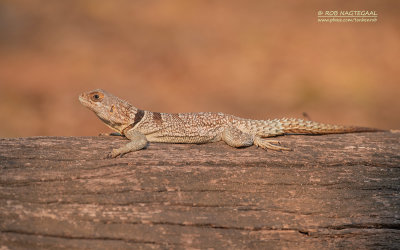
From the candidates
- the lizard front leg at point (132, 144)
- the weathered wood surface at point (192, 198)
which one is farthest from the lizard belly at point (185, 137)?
the weathered wood surface at point (192, 198)

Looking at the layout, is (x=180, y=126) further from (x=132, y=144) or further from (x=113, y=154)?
(x=113, y=154)

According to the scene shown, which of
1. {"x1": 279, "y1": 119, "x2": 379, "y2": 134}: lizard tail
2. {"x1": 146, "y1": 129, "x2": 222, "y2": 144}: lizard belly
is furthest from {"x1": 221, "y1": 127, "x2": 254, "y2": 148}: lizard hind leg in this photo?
{"x1": 279, "y1": 119, "x2": 379, "y2": 134}: lizard tail

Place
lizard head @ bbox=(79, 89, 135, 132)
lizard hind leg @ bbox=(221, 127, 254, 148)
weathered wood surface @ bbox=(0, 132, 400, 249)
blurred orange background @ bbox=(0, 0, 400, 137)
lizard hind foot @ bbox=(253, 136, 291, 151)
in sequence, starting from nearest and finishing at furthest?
weathered wood surface @ bbox=(0, 132, 400, 249)
lizard hind foot @ bbox=(253, 136, 291, 151)
lizard hind leg @ bbox=(221, 127, 254, 148)
lizard head @ bbox=(79, 89, 135, 132)
blurred orange background @ bbox=(0, 0, 400, 137)

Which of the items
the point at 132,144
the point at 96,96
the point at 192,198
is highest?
the point at 96,96

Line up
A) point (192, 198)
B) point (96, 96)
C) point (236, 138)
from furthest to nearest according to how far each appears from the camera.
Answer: point (96, 96), point (236, 138), point (192, 198)

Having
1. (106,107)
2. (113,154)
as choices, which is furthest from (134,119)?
(113,154)

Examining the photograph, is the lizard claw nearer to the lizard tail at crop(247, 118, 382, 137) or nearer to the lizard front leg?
the lizard front leg

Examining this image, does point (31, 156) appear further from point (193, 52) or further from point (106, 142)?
point (193, 52)
